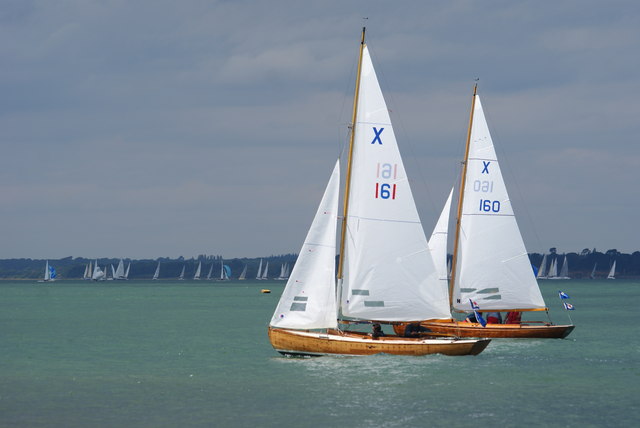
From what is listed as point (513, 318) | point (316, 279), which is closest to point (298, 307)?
point (316, 279)

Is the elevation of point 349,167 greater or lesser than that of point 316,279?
greater

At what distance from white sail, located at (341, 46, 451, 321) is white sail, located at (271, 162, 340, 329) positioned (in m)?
0.79

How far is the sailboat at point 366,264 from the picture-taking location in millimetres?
44375

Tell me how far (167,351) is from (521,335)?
21.6 m

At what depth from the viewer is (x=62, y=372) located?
46344mm

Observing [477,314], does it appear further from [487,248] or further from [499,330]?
[487,248]

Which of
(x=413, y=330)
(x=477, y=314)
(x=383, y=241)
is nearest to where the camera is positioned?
(x=383, y=241)

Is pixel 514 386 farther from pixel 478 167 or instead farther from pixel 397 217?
pixel 478 167

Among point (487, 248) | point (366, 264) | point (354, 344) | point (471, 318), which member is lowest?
point (354, 344)

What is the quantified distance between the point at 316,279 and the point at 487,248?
17.8 meters

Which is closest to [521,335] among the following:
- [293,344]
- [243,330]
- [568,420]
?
[293,344]

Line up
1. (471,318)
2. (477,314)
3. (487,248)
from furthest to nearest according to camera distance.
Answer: (487,248) < (471,318) < (477,314)

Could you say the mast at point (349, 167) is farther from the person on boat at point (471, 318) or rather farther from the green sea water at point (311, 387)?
the person on boat at point (471, 318)

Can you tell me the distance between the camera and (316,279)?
44781mm
